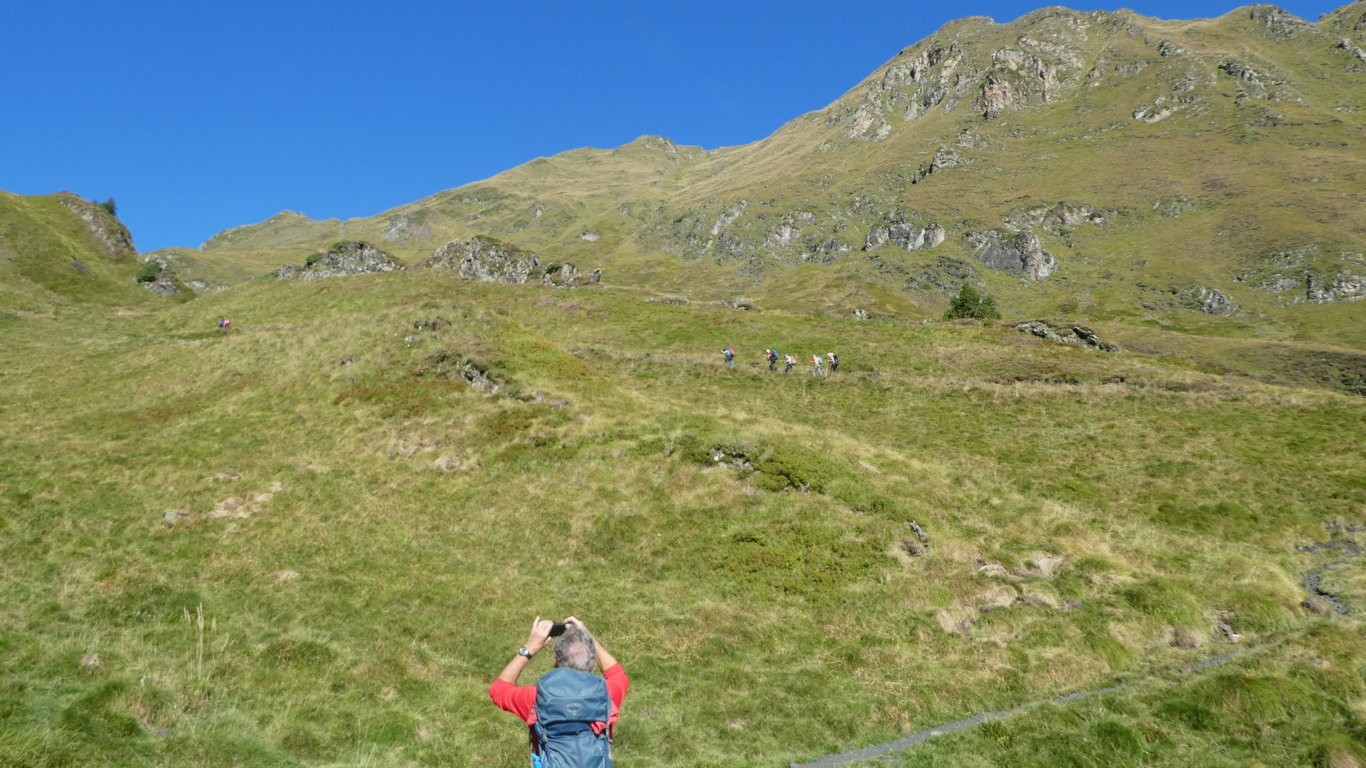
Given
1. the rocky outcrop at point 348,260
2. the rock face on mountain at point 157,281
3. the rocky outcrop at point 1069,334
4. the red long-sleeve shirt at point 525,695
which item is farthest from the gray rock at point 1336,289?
the rock face on mountain at point 157,281

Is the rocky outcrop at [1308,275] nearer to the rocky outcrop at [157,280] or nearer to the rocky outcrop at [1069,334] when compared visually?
the rocky outcrop at [1069,334]

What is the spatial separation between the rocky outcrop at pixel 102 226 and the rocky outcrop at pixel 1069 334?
472ft

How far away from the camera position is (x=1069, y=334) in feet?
228

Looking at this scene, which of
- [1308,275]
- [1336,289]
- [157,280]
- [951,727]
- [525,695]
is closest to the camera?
[525,695]

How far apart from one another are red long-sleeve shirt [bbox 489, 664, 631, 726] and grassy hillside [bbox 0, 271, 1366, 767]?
24.4 ft

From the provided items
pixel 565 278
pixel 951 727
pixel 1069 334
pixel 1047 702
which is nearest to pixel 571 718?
pixel 951 727

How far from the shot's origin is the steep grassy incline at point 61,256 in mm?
77062

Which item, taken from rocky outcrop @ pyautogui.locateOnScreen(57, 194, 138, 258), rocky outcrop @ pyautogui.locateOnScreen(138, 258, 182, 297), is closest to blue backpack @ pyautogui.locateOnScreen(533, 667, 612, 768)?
rocky outcrop @ pyautogui.locateOnScreen(138, 258, 182, 297)

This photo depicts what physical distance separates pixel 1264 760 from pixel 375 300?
72573 millimetres

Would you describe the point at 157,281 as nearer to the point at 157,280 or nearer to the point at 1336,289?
the point at 157,280

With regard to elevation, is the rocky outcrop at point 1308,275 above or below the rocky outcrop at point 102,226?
below

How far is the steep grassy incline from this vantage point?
77.1 m

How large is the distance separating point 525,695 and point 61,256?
406ft

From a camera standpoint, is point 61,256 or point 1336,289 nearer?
point 61,256
